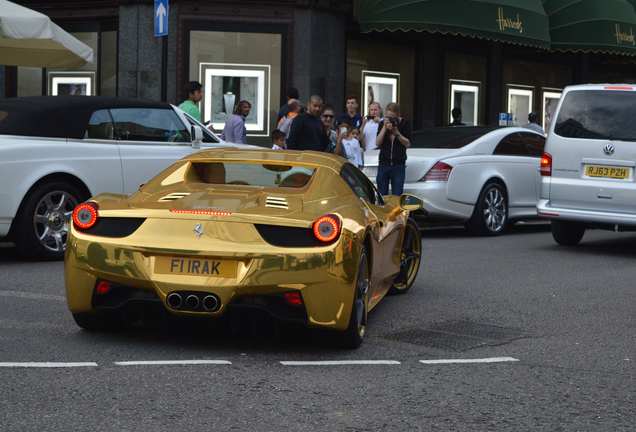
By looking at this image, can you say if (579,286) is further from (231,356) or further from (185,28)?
(185,28)

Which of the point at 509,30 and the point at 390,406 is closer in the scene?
the point at 390,406

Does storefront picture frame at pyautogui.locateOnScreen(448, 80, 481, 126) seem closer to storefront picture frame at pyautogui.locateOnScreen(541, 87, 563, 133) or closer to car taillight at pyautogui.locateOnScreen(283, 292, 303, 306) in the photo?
storefront picture frame at pyautogui.locateOnScreen(541, 87, 563, 133)

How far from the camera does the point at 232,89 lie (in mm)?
18266

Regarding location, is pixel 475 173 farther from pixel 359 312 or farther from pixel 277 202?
pixel 277 202

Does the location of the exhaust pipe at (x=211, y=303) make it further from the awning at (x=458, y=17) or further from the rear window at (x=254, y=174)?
the awning at (x=458, y=17)

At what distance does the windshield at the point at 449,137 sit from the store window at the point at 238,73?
5.86 metres

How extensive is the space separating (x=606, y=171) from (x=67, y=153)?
19.6ft

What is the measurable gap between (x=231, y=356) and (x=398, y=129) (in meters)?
7.56

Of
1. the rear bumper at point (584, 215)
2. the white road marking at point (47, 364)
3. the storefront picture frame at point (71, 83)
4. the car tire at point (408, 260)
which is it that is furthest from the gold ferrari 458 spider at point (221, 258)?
the storefront picture frame at point (71, 83)

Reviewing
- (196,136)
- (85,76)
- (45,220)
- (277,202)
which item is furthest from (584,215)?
(85,76)

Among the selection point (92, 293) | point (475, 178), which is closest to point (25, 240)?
point (92, 293)

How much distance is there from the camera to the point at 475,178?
11.8 metres

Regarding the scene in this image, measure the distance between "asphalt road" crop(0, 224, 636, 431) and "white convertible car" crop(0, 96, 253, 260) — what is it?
3.33 ft

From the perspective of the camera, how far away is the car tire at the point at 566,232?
35.8ft
